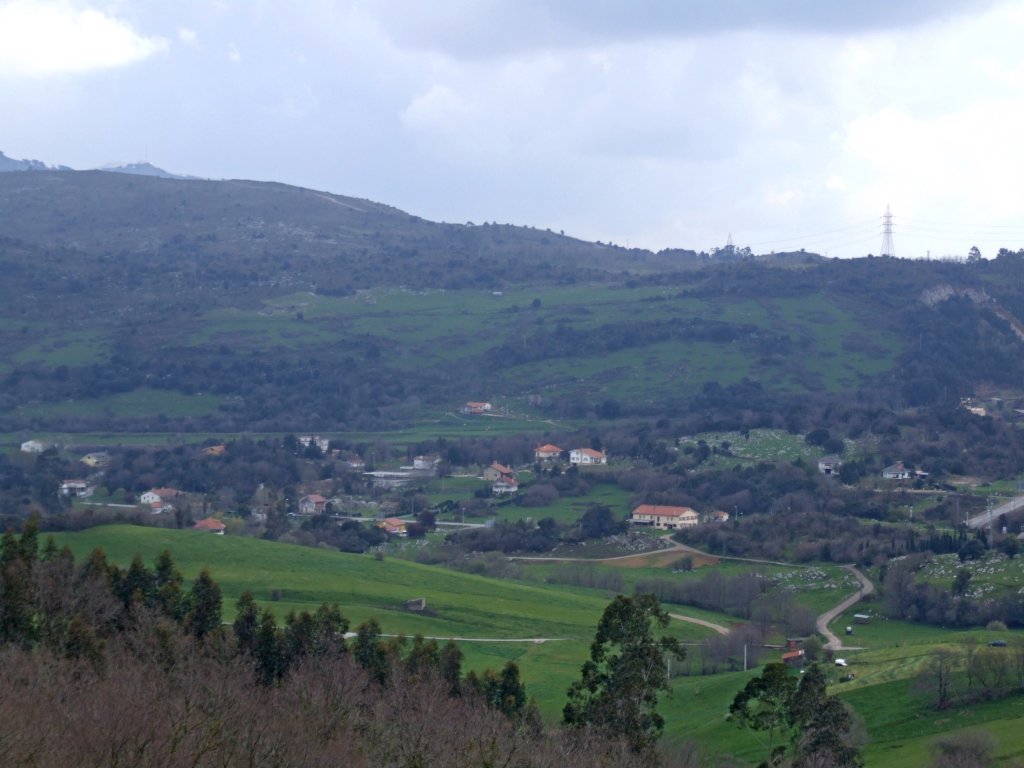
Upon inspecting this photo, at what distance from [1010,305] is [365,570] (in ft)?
309

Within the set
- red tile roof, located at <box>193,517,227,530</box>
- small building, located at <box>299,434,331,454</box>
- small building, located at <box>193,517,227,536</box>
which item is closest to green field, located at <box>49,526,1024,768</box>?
small building, located at <box>193,517,227,536</box>

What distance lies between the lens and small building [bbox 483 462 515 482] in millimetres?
86644

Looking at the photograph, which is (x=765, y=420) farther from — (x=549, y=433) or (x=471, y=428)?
(x=471, y=428)

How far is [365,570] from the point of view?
174 ft

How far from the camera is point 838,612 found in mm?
51875

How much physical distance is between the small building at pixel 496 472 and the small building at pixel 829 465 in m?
18.9

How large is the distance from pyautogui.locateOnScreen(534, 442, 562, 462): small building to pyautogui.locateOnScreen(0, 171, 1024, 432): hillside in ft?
45.7

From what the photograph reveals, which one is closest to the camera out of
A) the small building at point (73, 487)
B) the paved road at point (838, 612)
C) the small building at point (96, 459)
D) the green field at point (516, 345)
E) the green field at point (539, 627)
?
the green field at point (539, 627)

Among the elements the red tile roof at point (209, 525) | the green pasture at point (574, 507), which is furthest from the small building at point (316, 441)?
the red tile roof at point (209, 525)

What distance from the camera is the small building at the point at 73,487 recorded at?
261ft

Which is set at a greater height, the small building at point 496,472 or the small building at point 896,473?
the small building at point 896,473

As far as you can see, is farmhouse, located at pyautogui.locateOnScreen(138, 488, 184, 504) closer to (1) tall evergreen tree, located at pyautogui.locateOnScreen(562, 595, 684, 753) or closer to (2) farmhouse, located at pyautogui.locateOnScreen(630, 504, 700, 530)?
(2) farmhouse, located at pyautogui.locateOnScreen(630, 504, 700, 530)

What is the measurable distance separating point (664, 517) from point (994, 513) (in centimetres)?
1627

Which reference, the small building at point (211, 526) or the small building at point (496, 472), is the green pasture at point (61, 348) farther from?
the small building at point (211, 526)
